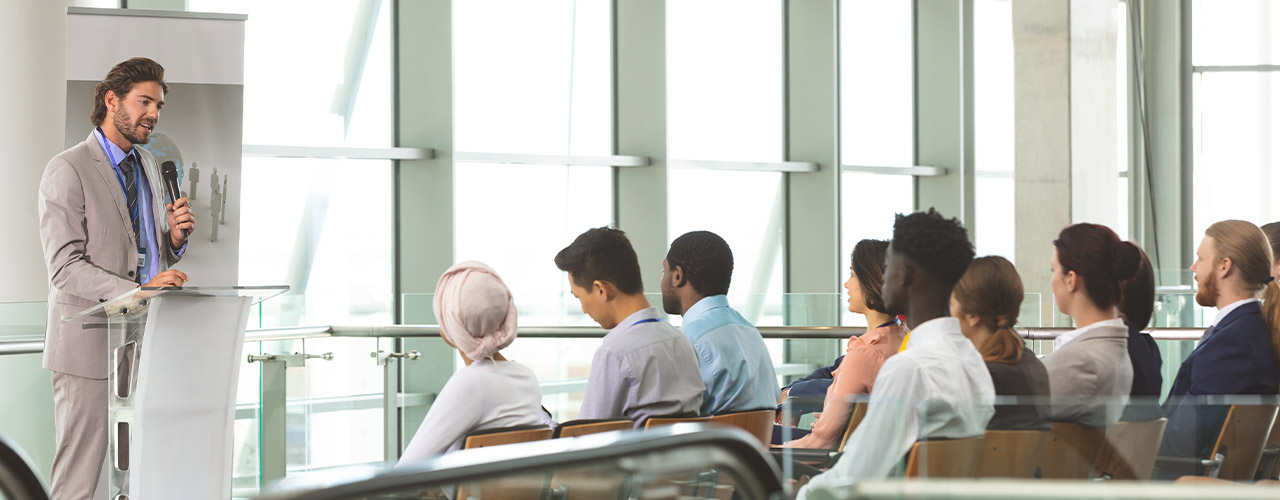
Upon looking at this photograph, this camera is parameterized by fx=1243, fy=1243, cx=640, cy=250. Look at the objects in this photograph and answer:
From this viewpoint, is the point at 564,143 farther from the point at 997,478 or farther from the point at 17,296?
the point at 997,478

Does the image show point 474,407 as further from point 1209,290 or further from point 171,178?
point 171,178

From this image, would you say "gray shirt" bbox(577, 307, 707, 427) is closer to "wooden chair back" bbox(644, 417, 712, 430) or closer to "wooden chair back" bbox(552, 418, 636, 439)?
"wooden chair back" bbox(644, 417, 712, 430)

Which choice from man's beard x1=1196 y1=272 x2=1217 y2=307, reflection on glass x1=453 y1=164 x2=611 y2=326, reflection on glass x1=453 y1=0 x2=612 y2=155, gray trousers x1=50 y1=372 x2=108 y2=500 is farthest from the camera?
reflection on glass x1=453 y1=164 x2=611 y2=326

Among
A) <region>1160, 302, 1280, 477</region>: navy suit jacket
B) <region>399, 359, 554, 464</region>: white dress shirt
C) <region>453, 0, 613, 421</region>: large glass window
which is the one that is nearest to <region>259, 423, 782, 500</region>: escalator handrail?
<region>399, 359, 554, 464</region>: white dress shirt

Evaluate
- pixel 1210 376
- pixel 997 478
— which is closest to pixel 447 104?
pixel 1210 376

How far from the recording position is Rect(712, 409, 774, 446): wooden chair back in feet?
10.5

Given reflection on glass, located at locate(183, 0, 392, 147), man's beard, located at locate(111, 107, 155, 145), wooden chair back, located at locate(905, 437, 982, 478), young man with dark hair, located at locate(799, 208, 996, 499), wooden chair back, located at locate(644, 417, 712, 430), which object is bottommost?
wooden chair back, located at locate(644, 417, 712, 430)

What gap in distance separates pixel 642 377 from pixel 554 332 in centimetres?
218

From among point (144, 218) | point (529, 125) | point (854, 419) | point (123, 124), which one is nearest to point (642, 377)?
point (854, 419)

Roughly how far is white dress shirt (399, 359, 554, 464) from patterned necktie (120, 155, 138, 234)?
177 cm

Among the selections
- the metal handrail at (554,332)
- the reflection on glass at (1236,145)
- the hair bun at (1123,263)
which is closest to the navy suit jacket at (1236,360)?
the hair bun at (1123,263)

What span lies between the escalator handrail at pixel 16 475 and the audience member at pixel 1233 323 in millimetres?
2304

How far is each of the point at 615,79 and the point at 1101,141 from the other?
11.4 ft

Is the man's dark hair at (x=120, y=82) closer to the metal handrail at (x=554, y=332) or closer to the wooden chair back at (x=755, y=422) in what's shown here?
the metal handrail at (x=554, y=332)
